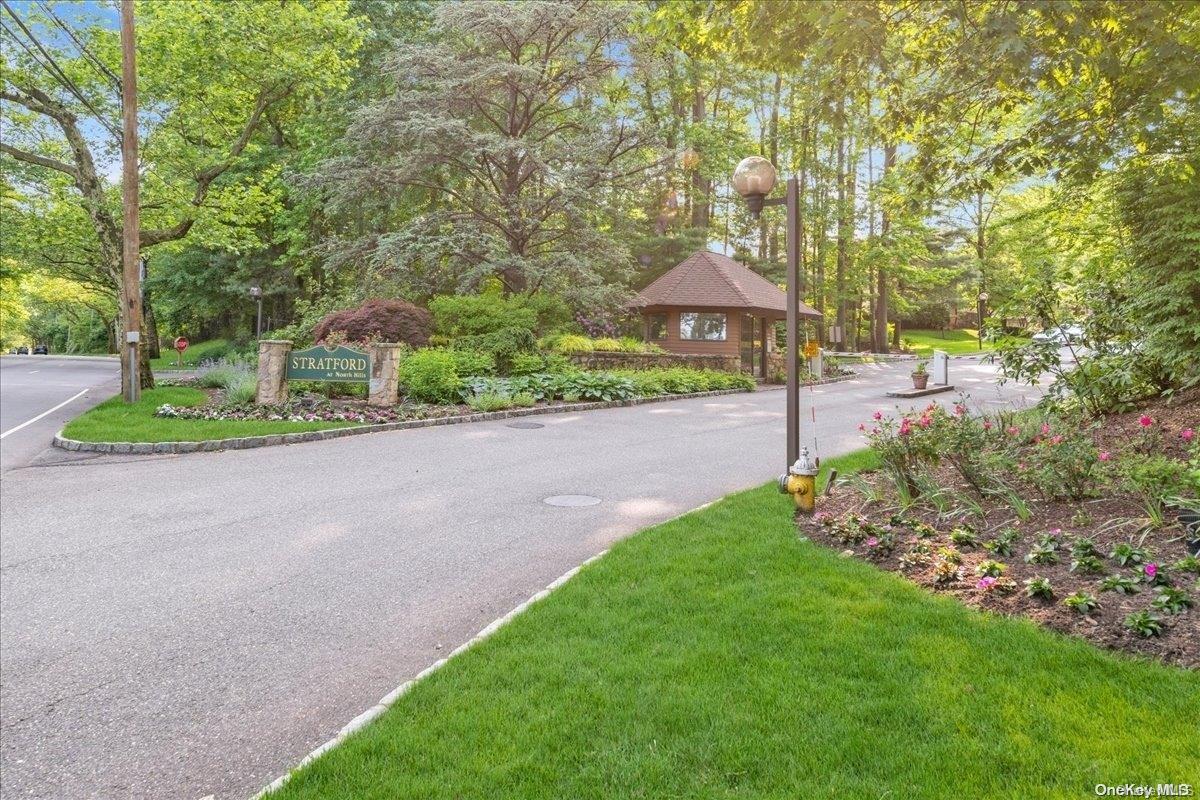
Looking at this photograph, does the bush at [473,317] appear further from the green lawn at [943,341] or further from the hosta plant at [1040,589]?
the green lawn at [943,341]

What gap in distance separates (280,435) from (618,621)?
8.34m

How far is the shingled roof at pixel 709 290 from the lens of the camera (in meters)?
24.0

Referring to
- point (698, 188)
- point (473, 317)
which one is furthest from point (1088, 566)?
point (698, 188)

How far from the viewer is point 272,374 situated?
43.1 ft

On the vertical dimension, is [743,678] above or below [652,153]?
below

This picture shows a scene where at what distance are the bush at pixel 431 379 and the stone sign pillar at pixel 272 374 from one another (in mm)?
2260

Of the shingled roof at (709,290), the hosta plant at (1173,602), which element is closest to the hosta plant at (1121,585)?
the hosta plant at (1173,602)

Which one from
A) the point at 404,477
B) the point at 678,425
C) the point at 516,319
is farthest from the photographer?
the point at 516,319

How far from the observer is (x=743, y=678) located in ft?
9.90

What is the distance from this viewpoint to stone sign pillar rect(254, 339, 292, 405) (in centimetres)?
→ 1309

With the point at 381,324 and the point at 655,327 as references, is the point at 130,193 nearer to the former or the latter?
the point at 381,324

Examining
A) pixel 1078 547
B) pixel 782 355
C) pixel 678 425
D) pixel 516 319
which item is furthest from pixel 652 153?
→ pixel 1078 547

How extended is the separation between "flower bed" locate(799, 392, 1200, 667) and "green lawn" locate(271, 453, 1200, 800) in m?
0.31

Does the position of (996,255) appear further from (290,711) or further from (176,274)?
(290,711)
